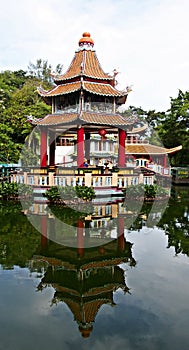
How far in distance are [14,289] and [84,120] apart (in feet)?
36.1

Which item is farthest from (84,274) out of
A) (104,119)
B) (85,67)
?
(85,67)

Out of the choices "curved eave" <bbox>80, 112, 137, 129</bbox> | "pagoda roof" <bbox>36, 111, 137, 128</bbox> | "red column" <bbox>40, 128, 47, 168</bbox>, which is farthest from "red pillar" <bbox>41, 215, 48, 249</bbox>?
"red column" <bbox>40, 128, 47, 168</bbox>

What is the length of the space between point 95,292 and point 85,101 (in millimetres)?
12807

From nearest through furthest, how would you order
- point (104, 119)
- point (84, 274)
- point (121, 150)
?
point (84, 274), point (104, 119), point (121, 150)

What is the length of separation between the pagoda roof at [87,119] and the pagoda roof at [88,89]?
3.38ft

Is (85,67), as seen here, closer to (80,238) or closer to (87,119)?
(87,119)

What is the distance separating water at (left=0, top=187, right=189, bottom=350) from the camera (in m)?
3.76

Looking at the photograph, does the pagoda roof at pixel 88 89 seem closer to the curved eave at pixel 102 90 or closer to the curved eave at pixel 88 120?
the curved eave at pixel 102 90

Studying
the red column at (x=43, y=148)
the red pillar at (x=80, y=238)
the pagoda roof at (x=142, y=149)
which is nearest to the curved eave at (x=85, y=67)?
the red column at (x=43, y=148)

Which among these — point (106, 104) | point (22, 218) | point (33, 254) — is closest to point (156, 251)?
point (33, 254)

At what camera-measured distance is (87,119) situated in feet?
50.9

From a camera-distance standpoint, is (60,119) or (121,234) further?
(60,119)

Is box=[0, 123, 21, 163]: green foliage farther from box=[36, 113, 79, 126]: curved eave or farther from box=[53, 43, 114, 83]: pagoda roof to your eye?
box=[53, 43, 114, 83]: pagoda roof

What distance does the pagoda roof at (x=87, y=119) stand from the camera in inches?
608
